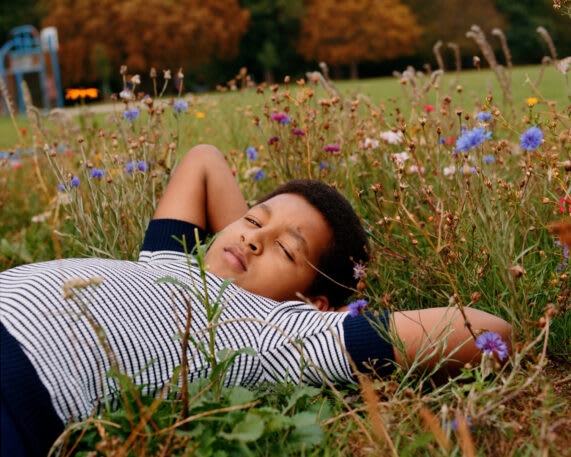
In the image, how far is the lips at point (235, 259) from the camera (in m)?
2.12

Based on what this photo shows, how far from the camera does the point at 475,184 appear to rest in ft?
6.45

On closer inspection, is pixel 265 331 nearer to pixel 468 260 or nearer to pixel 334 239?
pixel 334 239

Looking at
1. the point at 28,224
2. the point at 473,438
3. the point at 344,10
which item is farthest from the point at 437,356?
the point at 344,10

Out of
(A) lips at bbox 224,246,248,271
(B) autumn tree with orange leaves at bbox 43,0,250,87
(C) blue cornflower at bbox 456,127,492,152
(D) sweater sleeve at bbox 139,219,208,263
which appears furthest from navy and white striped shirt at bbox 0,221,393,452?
(B) autumn tree with orange leaves at bbox 43,0,250,87

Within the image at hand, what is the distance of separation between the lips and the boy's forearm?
482 mm

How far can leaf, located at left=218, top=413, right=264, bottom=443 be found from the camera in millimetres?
1488

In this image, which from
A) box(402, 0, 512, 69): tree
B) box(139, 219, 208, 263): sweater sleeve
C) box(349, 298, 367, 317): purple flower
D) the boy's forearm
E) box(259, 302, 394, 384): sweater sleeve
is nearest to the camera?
box(349, 298, 367, 317): purple flower

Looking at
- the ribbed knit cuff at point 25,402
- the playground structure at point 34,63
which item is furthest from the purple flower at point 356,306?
the playground structure at point 34,63

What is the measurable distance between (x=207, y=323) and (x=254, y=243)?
1.35 ft

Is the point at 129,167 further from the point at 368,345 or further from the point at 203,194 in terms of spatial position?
the point at 368,345

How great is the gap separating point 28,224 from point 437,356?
9.62 ft

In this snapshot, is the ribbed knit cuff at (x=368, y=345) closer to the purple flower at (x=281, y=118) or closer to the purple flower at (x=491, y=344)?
the purple flower at (x=491, y=344)

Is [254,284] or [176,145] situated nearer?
[254,284]

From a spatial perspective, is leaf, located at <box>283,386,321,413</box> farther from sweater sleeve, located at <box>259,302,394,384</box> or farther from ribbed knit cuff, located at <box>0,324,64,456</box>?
ribbed knit cuff, located at <box>0,324,64,456</box>
